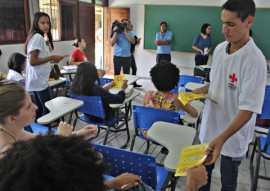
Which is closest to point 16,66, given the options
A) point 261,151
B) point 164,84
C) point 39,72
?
point 39,72

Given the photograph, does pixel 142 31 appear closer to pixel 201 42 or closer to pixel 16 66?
pixel 201 42

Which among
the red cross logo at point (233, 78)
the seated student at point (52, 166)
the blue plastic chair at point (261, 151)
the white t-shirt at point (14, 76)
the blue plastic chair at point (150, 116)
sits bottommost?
the blue plastic chair at point (261, 151)

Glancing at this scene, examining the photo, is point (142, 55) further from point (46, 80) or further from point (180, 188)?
point (180, 188)

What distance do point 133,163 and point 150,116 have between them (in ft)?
2.82

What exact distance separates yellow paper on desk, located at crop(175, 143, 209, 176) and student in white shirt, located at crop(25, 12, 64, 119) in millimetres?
1968

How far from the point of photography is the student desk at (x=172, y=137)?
1.45 meters

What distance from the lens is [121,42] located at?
4.94 m

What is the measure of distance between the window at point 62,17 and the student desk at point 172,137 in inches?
158

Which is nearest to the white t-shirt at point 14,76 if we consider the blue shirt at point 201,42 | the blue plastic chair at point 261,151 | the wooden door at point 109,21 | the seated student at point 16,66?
the seated student at point 16,66

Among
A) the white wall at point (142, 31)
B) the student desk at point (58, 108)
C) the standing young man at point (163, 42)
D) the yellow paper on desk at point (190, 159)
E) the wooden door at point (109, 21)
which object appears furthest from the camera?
the wooden door at point (109, 21)

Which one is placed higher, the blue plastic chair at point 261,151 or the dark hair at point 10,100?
the dark hair at point 10,100

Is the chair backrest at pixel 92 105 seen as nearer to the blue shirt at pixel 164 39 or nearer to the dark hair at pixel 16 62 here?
the dark hair at pixel 16 62

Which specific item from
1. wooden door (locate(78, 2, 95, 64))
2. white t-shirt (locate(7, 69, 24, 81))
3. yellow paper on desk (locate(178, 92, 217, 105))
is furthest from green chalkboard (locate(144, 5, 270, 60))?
yellow paper on desk (locate(178, 92, 217, 105))

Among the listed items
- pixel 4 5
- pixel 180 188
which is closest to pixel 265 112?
pixel 180 188
